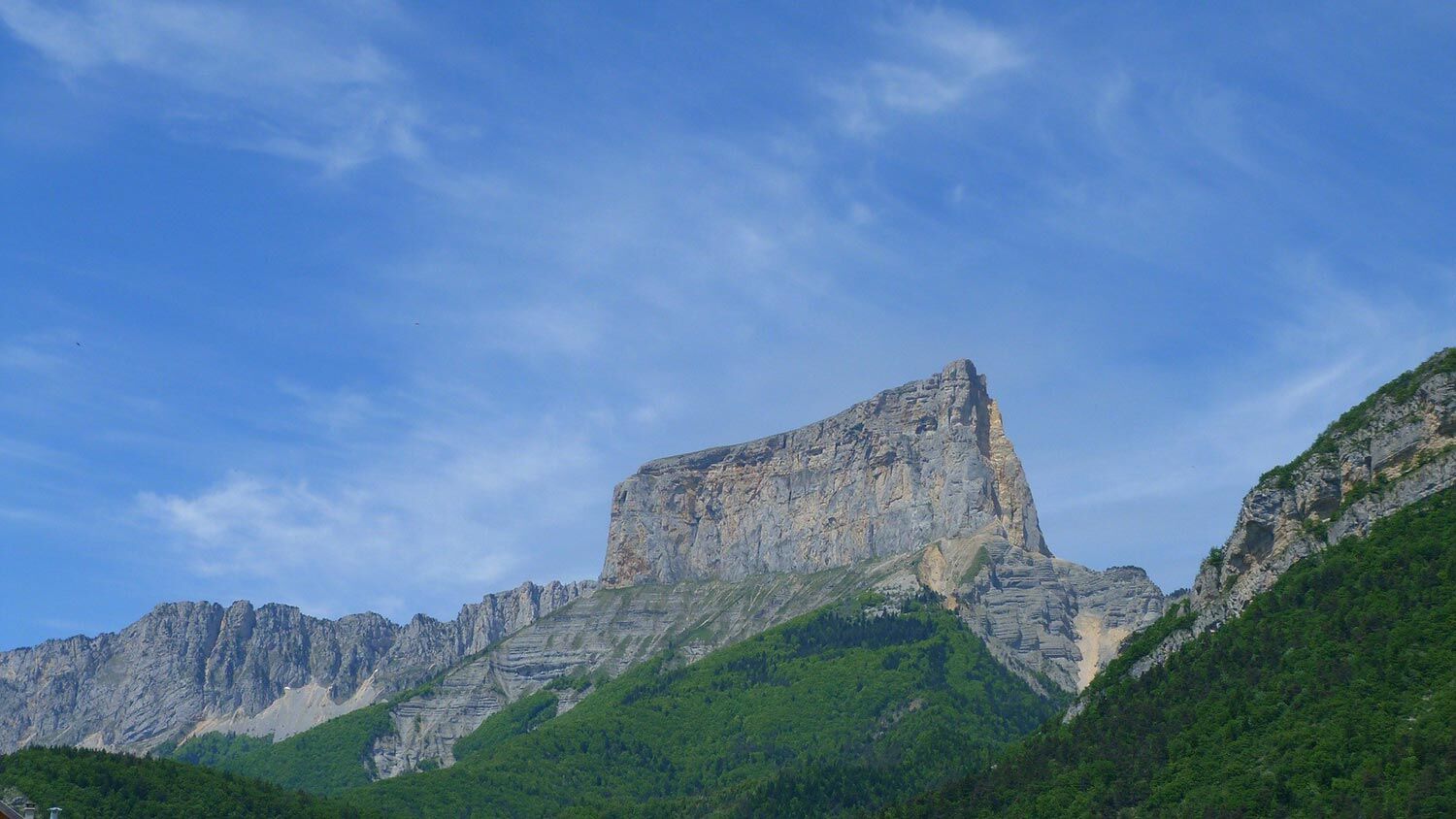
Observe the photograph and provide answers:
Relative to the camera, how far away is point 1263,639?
153 metres

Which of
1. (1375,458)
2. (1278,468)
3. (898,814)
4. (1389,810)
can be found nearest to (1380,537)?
(1375,458)

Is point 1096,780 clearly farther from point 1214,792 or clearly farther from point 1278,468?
point 1278,468

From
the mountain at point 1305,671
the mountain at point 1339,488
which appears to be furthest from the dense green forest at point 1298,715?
the mountain at point 1339,488

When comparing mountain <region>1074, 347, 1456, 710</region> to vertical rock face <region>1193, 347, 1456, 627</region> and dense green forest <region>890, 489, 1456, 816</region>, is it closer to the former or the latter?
vertical rock face <region>1193, 347, 1456, 627</region>

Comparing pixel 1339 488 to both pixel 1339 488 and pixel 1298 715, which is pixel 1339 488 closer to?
pixel 1339 488

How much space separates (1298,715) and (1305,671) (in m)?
7.01

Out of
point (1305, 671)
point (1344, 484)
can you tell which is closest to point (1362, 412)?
point (1344, 484)

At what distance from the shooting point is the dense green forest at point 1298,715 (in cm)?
12250

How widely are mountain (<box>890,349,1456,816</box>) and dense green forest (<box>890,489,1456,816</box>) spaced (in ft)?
0.57

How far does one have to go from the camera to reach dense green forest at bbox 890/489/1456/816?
402ft

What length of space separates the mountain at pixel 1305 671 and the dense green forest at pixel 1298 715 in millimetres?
175

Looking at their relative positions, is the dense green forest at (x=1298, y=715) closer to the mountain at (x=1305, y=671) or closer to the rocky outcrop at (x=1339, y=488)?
the mountain at (x=1305, y=671)

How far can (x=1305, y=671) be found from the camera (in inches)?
5630

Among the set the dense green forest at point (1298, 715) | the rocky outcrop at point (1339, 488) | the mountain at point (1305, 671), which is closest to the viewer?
the dense green forest at point (1298, 715)
